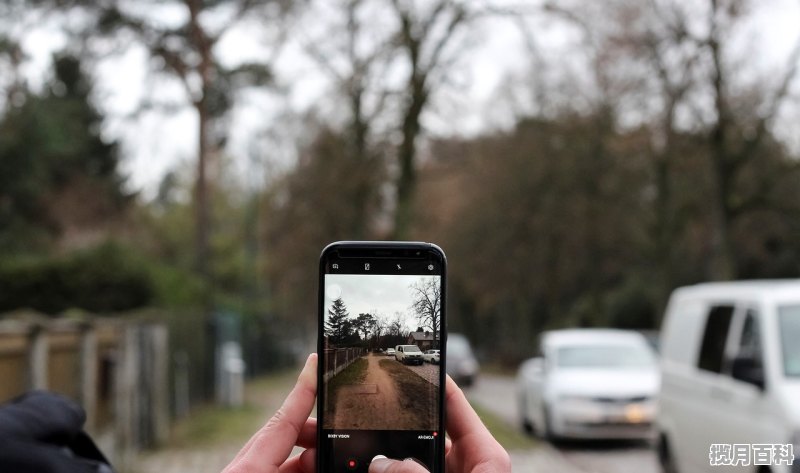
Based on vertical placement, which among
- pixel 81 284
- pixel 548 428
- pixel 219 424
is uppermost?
pixel 81 284

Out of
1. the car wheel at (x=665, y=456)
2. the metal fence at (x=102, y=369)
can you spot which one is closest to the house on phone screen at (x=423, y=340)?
the car wheel at (x=665, y=456)

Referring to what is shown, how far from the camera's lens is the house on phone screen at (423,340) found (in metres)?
1.89

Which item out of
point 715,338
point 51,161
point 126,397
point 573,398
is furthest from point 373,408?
point 51,161

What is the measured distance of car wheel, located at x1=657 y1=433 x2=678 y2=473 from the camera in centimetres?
908

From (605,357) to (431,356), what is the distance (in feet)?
54.1

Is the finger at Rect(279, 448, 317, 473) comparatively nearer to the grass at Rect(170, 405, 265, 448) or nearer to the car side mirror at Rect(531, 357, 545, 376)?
the grass at Rect(170, 405, 265, 448)

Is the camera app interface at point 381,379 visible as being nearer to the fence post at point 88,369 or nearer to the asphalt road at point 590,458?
the asphalt road at point 590,458

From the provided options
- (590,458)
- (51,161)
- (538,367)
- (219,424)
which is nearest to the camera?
(590,458)

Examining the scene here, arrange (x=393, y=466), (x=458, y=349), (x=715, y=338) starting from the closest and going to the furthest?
1. (x=393, y=466)
2. (x=715, y=338)
3. (x=458, y=349)

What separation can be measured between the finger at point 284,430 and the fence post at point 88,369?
10815 millimetres

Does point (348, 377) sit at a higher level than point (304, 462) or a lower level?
higher

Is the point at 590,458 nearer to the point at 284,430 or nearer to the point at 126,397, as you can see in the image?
the point at 126,397

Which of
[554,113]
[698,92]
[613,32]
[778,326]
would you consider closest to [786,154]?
[698,92]

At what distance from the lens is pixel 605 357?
17984 millimetres
